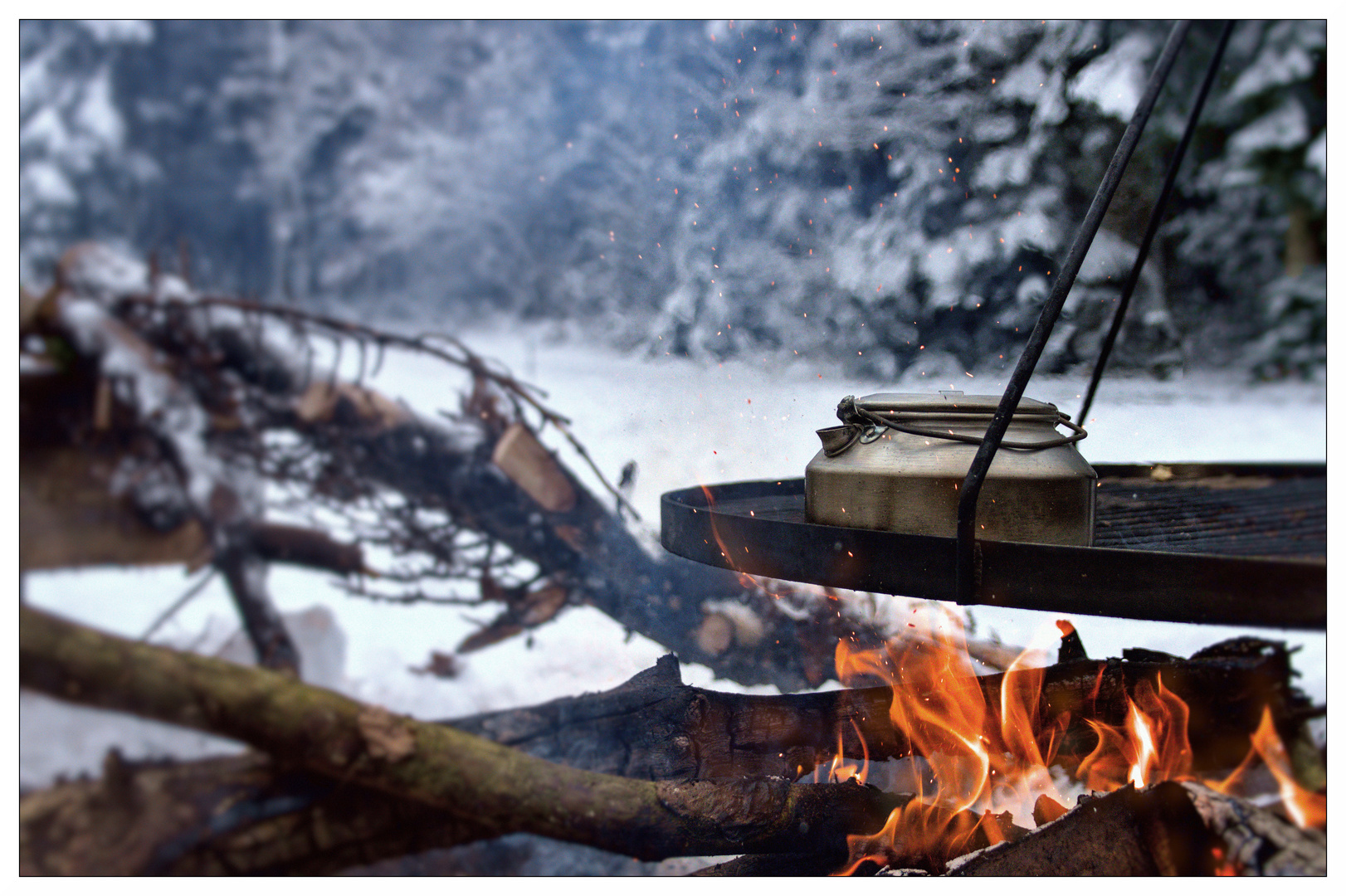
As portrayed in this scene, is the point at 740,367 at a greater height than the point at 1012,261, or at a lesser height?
lesser

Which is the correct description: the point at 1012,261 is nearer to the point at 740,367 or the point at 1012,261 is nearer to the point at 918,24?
the point at 918,24

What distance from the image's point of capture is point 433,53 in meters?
1.35

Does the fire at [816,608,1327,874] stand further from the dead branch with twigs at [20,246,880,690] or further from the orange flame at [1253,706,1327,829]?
the dead branch with twigs at [20,246,880,690]

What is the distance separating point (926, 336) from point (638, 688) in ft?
2.78

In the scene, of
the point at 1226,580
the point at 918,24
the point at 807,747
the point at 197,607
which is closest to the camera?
the point at 1226,580

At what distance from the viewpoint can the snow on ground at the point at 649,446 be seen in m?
1.36

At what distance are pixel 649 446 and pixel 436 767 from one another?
643mm

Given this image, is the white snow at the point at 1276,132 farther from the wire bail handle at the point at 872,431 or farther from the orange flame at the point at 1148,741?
the orange flame at the point at 1148,741

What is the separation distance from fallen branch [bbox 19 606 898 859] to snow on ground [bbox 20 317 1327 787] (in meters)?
0.10

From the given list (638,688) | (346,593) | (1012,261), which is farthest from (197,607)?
(1012,261)

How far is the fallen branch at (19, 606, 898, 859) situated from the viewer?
1.07 m

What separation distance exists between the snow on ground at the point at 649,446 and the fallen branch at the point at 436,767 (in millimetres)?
103

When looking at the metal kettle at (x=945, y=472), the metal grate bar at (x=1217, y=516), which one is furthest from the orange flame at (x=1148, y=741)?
the metal kettle at (x=945, y=472)

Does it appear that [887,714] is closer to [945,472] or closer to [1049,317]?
[945,472]
